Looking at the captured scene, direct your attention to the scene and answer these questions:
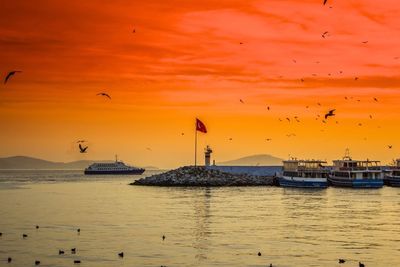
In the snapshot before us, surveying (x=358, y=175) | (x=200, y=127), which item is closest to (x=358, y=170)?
(x=358, y=175)

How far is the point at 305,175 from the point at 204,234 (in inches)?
3268

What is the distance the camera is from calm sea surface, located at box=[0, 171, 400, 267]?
140ft

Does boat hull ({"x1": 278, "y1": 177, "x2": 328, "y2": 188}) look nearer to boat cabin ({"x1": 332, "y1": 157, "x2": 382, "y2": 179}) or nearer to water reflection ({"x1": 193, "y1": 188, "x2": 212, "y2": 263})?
→ boat cabin ({"x1": 332, "y1": 157, "x2": 382, "y2": 179})

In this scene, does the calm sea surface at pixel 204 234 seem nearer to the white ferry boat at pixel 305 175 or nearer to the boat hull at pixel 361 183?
the white ferry boat at pixel 305 175

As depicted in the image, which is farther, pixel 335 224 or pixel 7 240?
pixel 335 224

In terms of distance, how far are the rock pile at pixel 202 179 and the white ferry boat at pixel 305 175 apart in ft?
49.6

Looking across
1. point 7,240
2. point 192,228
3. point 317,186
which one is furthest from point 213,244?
point 317,186

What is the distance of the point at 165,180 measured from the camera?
499 feet

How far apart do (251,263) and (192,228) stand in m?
18.6

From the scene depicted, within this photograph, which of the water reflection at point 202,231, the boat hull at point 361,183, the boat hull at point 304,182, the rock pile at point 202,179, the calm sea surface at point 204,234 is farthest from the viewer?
the rock pile at point 202,179

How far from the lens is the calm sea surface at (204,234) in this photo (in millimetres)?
42531

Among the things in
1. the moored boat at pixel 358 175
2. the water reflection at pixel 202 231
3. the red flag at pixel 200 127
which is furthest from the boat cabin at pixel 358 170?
the water reflection at pixel 202 231

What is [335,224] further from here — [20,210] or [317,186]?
[317,186]

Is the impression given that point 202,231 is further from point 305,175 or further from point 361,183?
point 361,183
